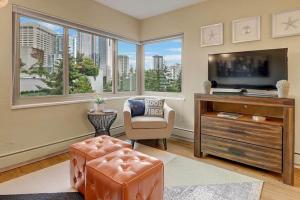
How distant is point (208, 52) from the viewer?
3367 mm

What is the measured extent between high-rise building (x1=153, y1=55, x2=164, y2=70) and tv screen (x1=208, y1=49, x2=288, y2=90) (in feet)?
4.23

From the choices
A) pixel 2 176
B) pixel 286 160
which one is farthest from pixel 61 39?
pixel 286 160

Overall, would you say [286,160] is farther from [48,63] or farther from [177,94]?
[48,63]

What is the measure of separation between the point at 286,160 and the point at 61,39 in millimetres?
3510

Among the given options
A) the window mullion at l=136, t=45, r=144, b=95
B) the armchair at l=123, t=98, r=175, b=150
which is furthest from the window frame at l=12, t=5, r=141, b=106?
the armchair at l=123, t=98, r=175, b=150

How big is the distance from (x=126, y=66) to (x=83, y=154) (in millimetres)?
2749

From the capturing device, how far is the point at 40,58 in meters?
2.83

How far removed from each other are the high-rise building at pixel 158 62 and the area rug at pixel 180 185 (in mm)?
2306

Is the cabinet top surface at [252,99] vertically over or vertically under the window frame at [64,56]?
under

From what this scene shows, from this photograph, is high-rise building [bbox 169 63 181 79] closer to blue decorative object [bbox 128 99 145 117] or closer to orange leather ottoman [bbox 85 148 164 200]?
blue decorative object [bbox 128 99 145 117]

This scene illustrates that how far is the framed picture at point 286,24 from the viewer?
2.52 metres

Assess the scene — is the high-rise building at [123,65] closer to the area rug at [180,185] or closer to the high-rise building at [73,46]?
the high-rise building at [73,46]

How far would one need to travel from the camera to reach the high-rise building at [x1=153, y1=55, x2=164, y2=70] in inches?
165

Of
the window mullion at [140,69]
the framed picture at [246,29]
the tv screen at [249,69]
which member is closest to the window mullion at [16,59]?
the window mullion at [140,69]
